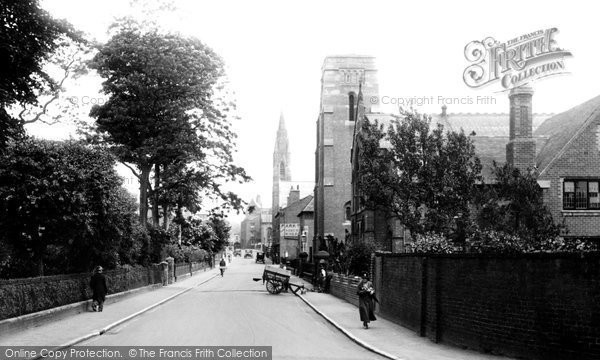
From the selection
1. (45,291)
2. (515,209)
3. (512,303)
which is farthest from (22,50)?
(515,209)

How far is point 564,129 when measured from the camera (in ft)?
114

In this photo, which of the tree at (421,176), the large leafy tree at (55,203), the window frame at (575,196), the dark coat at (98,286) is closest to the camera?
the large leafy tree at (55,203)

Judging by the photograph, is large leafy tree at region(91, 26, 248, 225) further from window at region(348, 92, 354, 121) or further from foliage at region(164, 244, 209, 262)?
window at region(348, 92, 354, 121)

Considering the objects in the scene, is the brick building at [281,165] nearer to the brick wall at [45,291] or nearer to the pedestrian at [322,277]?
the pedestrian at [322,277]

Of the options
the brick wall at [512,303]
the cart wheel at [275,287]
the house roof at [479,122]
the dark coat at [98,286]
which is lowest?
the cart wheel at [275,287]

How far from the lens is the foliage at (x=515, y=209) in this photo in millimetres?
23281

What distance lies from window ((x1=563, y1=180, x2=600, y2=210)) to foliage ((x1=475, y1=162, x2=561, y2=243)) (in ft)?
20.1

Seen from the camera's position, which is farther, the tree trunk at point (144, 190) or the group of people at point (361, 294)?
the tree trunk at point (144, 190)

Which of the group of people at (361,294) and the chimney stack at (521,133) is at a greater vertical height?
the chimney stack at (521,133)

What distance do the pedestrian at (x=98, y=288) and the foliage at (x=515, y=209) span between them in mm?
13777

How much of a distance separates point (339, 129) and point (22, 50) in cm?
4919

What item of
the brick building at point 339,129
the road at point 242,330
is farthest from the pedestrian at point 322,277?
the brick building at point 339,129

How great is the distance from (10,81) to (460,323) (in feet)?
40.9

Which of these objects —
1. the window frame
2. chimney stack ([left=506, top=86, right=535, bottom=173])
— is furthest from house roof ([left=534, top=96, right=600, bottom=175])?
the window frame
